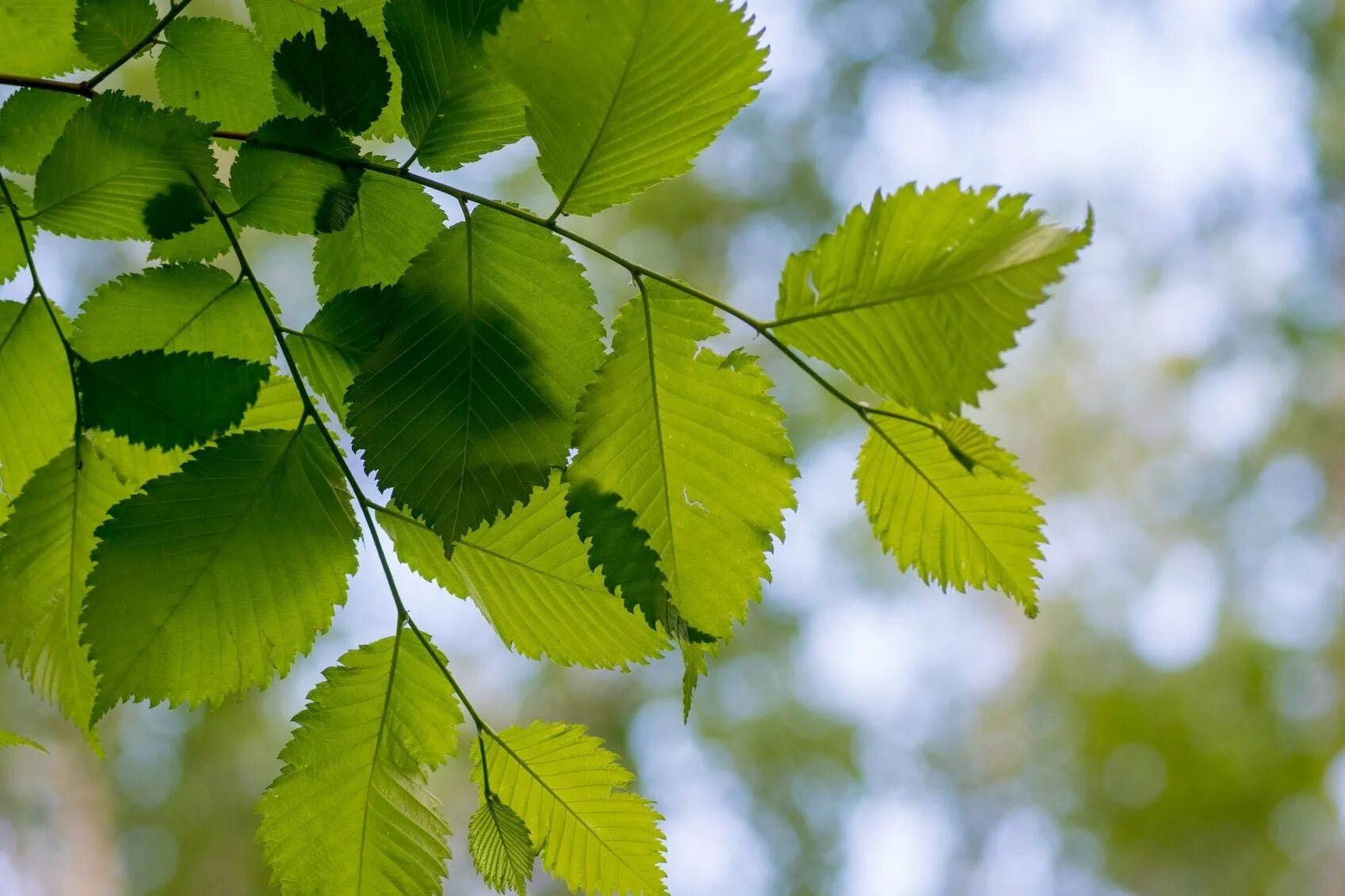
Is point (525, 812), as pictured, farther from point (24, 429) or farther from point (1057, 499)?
point (1057, 499)

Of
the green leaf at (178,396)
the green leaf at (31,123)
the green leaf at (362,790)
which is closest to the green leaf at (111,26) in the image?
the green leaf at (31,123)

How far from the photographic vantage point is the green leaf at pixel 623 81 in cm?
25

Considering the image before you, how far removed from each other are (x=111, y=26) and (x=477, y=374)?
21 cm

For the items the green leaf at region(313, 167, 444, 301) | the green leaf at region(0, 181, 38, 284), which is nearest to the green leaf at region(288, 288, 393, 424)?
the green leaf at region(313, 167, 444, 301)

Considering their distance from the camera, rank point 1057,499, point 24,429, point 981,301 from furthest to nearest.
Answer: point 1057,499
point 24,429
point 981,301

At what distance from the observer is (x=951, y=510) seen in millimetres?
337

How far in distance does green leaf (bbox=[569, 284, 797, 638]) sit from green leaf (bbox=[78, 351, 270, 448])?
0.38 feet

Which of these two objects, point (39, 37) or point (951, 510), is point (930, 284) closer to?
point (951, 510)

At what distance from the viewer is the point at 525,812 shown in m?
0.35

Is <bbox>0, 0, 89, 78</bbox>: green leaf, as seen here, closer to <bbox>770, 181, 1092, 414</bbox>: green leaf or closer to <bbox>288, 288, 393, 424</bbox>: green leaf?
<bbox>288, 288, 393, 424</bbox>: green leaf

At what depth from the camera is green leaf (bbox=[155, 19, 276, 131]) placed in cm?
39

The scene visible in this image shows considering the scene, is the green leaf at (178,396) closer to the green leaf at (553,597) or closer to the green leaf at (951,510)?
the green leaf at (553,597)

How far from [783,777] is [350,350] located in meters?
5.73

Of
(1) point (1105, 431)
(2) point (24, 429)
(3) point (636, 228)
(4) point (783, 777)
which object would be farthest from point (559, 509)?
(1) point (1105, 431)
